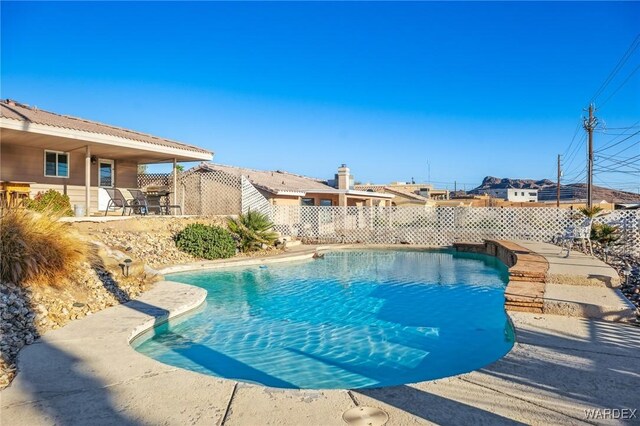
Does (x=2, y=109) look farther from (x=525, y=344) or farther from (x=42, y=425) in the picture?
(x=525, y=344)

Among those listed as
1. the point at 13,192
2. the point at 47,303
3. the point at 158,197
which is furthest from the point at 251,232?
the point at 47,303

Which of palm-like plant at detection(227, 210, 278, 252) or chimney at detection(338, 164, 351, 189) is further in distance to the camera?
chimney at detection(338, 164, 351, 189)

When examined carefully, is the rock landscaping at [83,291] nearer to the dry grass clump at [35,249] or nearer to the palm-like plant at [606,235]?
the dry grass clump at [35,249]

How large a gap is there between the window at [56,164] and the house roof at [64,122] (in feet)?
4.37

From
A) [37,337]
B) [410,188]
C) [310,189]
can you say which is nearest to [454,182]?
[410,188]

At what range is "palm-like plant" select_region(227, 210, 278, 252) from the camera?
→ 14836 mm

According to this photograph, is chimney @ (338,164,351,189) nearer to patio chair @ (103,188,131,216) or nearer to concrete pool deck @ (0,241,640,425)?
patio chair @ (103,188,131,216)

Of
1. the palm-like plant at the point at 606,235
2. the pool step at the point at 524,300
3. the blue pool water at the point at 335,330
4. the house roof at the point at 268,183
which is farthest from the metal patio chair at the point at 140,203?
the palm-like plant at the point at 606,235

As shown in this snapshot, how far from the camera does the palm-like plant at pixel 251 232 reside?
14836 millimetres

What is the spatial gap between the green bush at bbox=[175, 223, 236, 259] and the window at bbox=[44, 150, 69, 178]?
5.14 metres

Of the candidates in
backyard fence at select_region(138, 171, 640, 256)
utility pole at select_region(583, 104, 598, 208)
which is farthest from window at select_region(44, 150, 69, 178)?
utility pole at select_region(583, 104, 598, 208)

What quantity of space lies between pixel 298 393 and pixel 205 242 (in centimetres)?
1053

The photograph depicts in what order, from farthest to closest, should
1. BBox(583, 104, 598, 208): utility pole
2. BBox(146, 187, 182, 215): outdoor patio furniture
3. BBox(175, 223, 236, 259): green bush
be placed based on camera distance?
BBox(583, 104, 598, 208): utility pole < BBox(146, 187, 182, 215): outdoor patio furniture < BBox(175, 223, 236, 259): green bush

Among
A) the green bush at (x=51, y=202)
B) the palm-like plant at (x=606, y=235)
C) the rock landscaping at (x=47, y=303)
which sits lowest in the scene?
the rock landscaping at (x=47, y=303)
